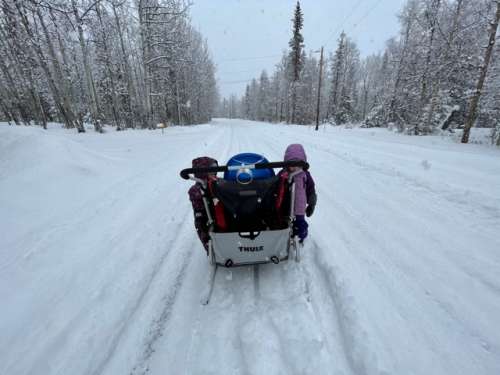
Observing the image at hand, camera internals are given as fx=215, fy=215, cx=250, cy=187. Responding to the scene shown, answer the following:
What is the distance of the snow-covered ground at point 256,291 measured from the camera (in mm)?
1598

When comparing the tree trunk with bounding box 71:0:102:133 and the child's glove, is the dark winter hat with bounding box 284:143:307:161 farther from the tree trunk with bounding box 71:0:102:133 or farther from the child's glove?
the tree trunk with bounding box 71:0:102:133

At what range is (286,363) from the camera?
1.54m

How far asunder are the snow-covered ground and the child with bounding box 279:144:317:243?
1.43 feet

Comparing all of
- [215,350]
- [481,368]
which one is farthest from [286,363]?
[481,368]

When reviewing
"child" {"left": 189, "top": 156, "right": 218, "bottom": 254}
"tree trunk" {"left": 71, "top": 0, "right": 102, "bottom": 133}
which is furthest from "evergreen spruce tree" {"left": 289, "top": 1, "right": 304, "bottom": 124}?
"child" {"left": 189, "top": 156, "right": 218, "bottom": 254}

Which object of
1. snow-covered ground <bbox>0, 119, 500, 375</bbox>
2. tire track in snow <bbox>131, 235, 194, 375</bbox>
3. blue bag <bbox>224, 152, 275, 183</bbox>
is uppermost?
blue bag <bbox>224, 152, 275, 183</bbox>

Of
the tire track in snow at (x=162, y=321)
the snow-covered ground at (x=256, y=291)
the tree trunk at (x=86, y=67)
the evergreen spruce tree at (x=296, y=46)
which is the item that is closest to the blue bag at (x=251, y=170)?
the snow-covered ground at (x=256, y=291)

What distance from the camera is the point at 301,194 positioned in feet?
8.02

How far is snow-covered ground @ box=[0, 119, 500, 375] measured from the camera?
5.24 ft

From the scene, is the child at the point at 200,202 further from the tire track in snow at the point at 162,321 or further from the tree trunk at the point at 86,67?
the tree trunk at the point at 86,67

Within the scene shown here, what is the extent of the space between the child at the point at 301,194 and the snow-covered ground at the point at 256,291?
1.43 feet

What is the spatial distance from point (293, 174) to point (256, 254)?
884 millimetres

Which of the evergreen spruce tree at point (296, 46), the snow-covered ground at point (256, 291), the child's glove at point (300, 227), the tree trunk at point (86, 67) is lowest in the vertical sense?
the snow-covered ground at point (256, 291)

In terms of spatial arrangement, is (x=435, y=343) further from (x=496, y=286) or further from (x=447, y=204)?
(x=447, y=204)
